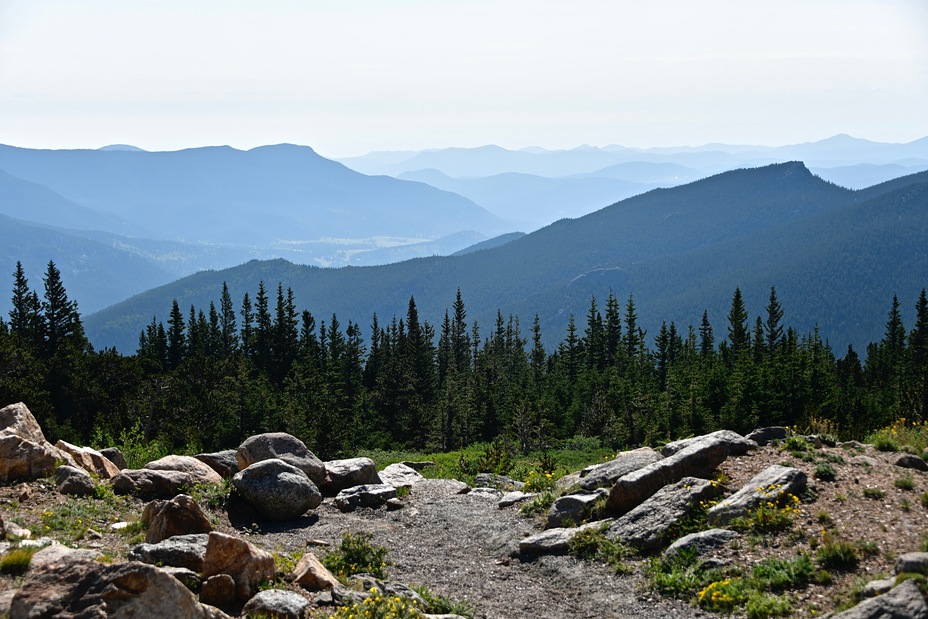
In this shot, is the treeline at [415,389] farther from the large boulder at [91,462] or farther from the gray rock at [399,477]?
the gray rock at [399,477]

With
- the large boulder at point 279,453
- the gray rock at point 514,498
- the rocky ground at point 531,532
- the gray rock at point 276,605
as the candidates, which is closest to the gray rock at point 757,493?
the rocky ground at point 531,532

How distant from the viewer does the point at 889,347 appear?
117 meters

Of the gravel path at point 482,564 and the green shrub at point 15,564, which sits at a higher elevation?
the green shrub at point 15,564

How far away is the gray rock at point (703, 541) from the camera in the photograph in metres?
15.3

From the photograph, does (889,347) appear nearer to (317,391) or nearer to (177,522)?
(317,391)

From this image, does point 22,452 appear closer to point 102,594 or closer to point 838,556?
point 102,594

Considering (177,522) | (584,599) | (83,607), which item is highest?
(83,607)

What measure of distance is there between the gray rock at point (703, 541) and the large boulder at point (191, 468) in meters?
13.2

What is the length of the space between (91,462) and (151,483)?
3.02 m

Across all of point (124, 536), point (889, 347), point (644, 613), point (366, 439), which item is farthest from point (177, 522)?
point (889, 347)

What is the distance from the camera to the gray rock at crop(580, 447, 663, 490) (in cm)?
2138

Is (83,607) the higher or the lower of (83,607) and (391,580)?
the higher


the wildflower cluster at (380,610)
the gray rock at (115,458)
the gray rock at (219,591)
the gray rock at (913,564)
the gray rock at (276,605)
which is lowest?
the gray rock at (115,458)

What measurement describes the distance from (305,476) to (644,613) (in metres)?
11.4
